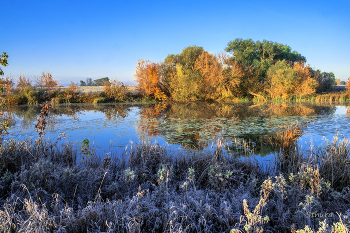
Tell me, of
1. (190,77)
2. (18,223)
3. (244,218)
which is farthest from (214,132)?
(190,77)

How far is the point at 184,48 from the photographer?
4059 centimetres

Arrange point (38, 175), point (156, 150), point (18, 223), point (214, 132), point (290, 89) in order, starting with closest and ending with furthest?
point (18, 223)
point (38, 175)
point (156, 150)
point (214, 132)
point (290, 89)

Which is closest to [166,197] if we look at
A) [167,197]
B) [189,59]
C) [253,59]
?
[167,197]

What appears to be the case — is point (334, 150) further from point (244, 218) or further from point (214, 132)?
point (214, 132)

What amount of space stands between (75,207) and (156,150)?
2.65 meters

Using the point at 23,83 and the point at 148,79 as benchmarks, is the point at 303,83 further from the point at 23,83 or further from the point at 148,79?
the point at 23,83

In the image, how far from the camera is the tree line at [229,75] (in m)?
34.6

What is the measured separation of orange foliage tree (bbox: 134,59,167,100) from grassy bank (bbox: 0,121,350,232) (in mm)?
33087

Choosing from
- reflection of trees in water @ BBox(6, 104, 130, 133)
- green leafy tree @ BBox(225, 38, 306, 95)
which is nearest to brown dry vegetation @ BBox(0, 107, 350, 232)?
reflection of trees in water @ BBox(6, 104, 130, 133)

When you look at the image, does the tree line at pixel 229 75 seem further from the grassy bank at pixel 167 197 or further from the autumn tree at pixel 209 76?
the grassy bank at pixel 167 197

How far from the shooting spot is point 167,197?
356cm

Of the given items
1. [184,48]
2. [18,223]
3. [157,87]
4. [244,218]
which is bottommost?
[244,218]

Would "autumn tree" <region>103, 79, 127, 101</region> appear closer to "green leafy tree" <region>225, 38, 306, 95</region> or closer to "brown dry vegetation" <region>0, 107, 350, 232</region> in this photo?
"green leafy tree" <region>225, 38, 306, 95</region>

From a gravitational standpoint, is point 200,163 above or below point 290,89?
below
